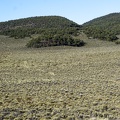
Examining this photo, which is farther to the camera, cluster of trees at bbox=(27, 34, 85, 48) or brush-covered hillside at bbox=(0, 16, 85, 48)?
brush-covered hillside at bbox=(0, 16, 85, 48)

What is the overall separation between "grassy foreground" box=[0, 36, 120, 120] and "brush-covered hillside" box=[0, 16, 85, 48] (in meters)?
16.5

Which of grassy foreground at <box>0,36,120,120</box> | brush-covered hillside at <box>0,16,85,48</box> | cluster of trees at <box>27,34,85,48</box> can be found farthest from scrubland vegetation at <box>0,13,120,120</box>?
brush-covered hillside at <box>0,16,85,48</box>

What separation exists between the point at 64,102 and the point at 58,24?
223ft

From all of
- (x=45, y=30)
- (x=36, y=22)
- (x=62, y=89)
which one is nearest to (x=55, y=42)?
(x=45, y=30)

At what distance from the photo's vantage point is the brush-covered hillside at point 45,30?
44.4m

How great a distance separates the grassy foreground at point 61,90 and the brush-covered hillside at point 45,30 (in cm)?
1653

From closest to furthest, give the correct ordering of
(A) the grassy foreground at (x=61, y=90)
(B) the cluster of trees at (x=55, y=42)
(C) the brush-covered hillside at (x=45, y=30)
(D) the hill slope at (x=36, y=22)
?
(A) the grassy foreground at (x=61, y=90)
(B) the cluster of trees at (x=55, y=42)
(C) the brush-covered hillside at (x=45, y=30)
(D) the hill slope at (x=36, y=22)

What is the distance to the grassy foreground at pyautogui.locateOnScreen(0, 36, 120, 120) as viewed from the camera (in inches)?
460

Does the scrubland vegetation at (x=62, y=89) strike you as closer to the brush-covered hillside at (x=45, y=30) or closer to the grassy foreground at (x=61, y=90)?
the grassy foreground at (x=61, y=90)

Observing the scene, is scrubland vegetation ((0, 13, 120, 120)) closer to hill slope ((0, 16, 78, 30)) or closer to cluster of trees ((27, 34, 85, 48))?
cluster of trees ((27, 34, 85, 48))

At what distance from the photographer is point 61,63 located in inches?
1066

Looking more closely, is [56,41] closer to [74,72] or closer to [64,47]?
[64,47]

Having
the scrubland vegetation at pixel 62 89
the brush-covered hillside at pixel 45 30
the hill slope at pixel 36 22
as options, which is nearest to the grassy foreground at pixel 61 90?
the scrubland vegetation at pixel 62 89

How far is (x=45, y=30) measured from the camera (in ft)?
Result: 187
